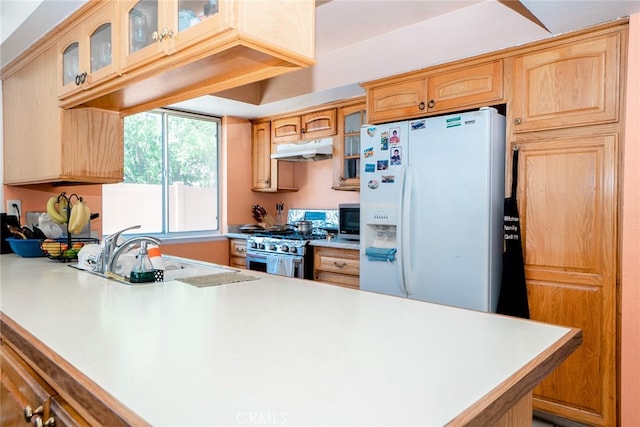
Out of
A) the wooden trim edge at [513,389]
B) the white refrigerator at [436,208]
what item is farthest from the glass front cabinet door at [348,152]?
the wooden trim edge at [513,389]

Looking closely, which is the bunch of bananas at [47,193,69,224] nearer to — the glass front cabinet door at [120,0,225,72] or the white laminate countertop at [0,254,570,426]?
the white laminate countertop at [0,254,570,426]

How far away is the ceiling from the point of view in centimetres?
192

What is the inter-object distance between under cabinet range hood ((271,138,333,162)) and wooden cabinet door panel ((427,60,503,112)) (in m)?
1.34

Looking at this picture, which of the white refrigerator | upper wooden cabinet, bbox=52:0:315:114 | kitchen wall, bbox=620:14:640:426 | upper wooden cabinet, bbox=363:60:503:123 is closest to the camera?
upper wooden cabinet, bbox=52:0:315:114

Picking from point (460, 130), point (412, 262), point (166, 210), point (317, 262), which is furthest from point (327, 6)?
point (166, 210)

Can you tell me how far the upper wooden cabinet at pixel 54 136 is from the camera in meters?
2.20

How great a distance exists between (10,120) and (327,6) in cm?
221

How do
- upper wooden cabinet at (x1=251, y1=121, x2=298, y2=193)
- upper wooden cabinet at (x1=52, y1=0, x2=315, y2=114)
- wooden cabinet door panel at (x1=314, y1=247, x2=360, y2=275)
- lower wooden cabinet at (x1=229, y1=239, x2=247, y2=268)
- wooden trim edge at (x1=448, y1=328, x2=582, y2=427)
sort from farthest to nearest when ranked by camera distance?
upper wooden cabinet at (x1=251, y1=121, x2=298, y2=193) → lower wooden cabinet at (x1=229, y1=239, x2=247, y2=268) → wooden cabinet door panel at (x1=314, y1=247, x2=360, y2=275) → upper wooden cabinet at (x1=52, y1=0, x2=315, y2=114) → wooden trim edge at (x1=448, y1=328, x2=582, y2=427)

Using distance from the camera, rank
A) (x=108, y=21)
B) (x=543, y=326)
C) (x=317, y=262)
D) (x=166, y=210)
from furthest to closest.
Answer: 1. (x=166, y=210)
2. (x=317, y=262)
3. (x=108, y=21)
4. (x=543, y=326)

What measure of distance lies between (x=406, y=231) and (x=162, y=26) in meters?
1.80

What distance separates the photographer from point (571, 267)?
2.12 metres

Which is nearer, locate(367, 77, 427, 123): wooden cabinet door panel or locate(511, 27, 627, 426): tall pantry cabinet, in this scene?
locate(511, 27, 627, 426): tall pantry cabinet

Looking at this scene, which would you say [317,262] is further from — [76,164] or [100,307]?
[100,307]

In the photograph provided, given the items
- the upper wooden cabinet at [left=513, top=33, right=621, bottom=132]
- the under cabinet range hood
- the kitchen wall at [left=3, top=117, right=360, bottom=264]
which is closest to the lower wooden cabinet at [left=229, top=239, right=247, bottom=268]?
the kitchen wall at [left=3, top=117, right=360, bottom=264]
